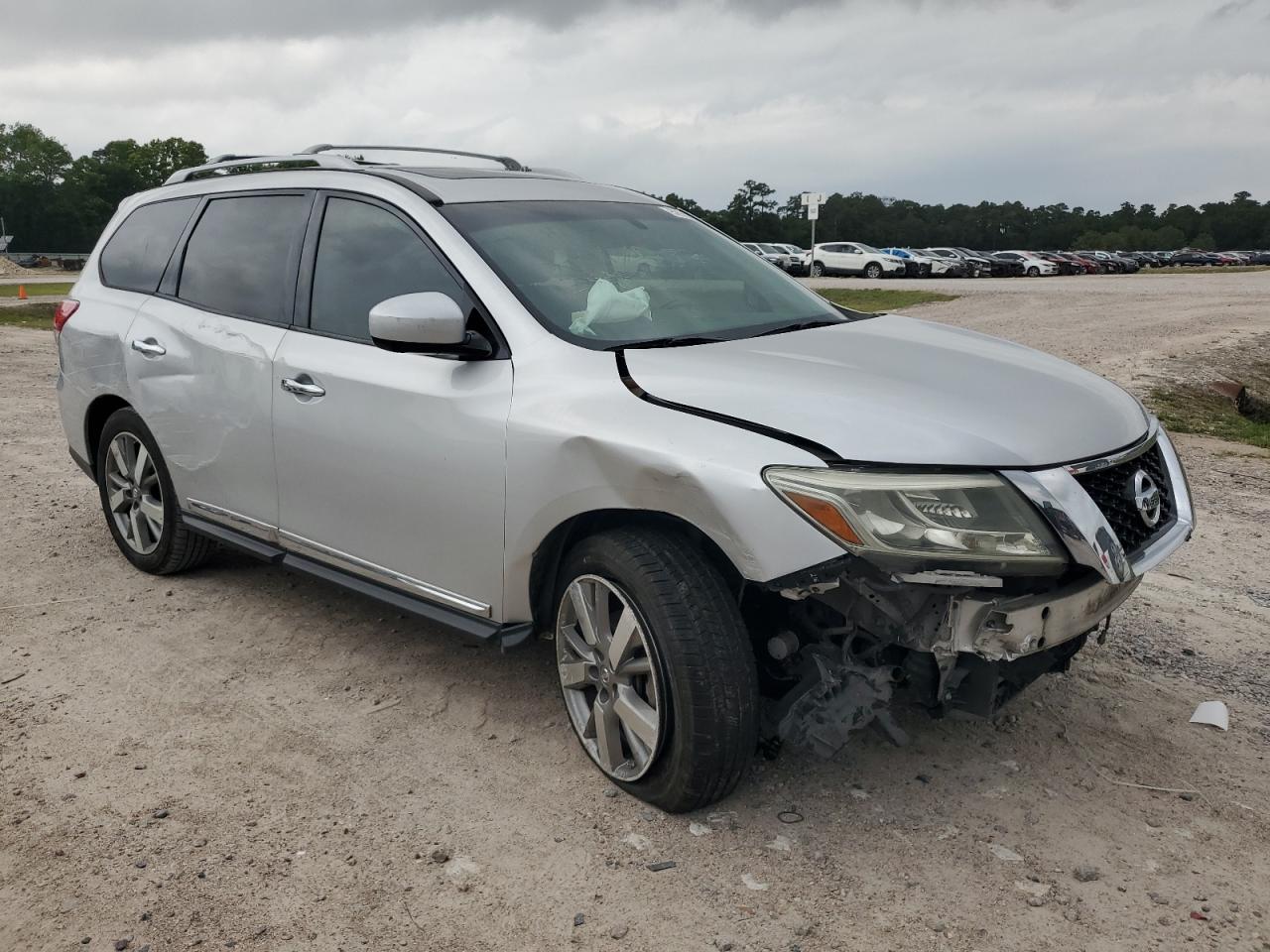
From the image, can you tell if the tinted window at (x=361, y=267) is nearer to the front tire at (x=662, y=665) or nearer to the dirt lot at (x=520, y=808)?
the front tire at (x=662, y=665)

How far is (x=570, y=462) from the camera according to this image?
3135 millimetres

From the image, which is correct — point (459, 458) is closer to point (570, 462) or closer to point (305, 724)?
point (570, 462)

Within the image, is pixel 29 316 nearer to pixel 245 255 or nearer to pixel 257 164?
pixel 257 164

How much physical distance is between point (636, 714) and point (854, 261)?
4262cm

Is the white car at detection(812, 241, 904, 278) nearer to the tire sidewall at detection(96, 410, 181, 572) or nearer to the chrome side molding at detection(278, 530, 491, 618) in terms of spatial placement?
the tire sidewall at detection(96, 410, 181, 572)

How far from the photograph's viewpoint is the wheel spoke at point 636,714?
3.07m

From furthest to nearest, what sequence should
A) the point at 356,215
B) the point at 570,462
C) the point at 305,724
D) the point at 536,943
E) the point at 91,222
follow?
the point at 91,222
the point at 356,215
the point at 305,724
the point at 570,462
the point at 536,943

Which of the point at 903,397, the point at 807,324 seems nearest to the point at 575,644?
the point at 903,397

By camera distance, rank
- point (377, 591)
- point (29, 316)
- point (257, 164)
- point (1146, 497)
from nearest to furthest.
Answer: point (1146, 497)
point (377, 591)
point (257, 164)
point (29, 316)

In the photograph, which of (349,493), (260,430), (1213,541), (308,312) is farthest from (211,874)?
(1213,541)

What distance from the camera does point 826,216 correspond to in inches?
4279

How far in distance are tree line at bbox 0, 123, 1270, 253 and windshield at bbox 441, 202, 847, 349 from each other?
3373 inches

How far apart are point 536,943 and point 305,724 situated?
145 cm

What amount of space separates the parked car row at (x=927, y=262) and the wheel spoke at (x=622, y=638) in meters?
31.9
